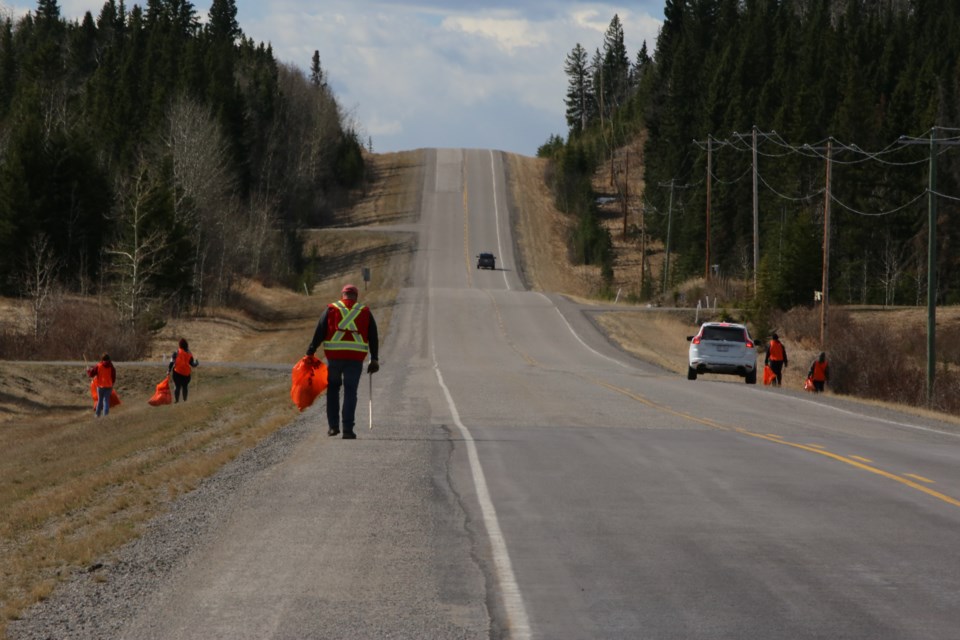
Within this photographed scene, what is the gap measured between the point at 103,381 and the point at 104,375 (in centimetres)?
24

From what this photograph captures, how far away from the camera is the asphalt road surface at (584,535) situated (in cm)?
705

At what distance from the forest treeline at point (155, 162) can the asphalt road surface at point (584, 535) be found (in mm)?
37722

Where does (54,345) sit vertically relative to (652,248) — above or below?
below

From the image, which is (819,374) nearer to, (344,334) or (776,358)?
(776,358)

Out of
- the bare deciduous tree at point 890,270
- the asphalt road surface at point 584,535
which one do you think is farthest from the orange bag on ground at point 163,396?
the bare deciduous tree at point 890,270

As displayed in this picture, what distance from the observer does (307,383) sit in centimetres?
1809

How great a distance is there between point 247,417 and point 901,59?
87804 millimetres

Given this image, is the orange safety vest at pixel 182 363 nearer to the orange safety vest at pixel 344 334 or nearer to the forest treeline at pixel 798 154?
the orange safety vest at pixel 344 334

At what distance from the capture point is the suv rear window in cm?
3500

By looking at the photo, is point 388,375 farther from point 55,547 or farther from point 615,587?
point 615,587

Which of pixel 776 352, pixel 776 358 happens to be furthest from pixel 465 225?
pixel 776 358

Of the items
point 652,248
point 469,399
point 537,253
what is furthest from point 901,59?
point 469,399

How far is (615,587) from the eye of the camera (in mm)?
7734

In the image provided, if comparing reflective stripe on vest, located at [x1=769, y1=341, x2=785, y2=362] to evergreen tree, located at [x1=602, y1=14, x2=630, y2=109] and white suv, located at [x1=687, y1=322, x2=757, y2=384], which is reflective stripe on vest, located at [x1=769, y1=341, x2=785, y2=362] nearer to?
white suv, located at [x1=687, y1=322, x2=757, y2=384]
